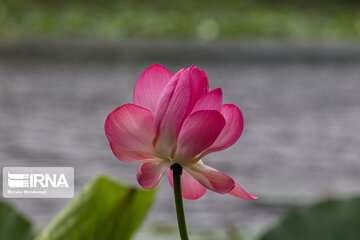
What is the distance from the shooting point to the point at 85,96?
3.05 m

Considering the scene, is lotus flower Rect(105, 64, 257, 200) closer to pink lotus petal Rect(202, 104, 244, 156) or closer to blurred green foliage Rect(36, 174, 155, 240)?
pink lotus petal Rect(202, 104, 244, 156)

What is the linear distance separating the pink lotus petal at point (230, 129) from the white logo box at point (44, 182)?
0.49ft

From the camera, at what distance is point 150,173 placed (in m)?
0.16

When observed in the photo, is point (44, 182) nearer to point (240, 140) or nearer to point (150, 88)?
point (150, 88)

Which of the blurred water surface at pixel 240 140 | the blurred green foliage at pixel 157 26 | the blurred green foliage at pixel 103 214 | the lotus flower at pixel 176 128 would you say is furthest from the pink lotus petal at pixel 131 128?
the blurred green foliage at pixel 157 26

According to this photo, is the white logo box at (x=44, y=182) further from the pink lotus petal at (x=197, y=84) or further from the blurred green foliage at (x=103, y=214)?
the pink lotus petal at (x=197, y=84)

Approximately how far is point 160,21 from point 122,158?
723cm

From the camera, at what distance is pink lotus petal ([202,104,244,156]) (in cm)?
16

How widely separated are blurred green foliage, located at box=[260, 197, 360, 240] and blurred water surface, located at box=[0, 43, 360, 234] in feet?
1.16

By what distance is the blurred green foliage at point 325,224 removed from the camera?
1.07 ft

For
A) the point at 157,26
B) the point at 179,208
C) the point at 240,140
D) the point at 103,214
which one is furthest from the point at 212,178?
the point at 157,26

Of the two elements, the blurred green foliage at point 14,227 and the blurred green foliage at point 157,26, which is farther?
the blurred green foliage at point 157,26

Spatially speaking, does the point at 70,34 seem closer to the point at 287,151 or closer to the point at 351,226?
the point at 287,151

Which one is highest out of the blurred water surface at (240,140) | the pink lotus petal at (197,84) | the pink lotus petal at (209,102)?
the blurred water surface at (240,140)
